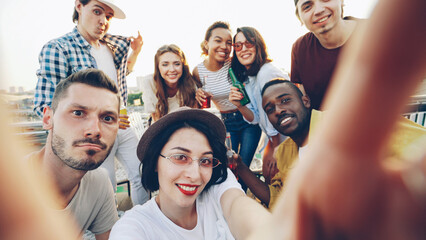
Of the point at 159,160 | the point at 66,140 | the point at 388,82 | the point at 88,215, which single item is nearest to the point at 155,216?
the point at 159,160

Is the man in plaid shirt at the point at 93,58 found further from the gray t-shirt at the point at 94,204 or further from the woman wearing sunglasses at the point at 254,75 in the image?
the woman wearing sunglasses at the point at 254,75

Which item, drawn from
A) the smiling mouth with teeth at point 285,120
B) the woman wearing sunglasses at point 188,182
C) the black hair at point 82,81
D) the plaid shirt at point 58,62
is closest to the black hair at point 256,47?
the smiling mouth with teeth at point 285,120

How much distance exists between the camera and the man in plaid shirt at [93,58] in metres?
2.22

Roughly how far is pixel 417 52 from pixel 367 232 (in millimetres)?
214

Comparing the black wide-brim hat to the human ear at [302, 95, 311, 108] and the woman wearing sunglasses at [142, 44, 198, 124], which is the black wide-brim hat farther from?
the woman wearing sunglasses at [142, 44, 198, 124]

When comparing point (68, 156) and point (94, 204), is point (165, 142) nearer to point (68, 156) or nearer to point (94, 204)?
point (68, 156)

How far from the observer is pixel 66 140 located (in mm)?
1598

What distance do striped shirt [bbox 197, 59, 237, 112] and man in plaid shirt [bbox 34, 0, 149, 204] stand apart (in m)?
1.25

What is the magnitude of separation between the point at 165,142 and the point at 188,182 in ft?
1.19

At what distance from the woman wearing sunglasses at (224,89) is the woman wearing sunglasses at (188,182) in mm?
1366

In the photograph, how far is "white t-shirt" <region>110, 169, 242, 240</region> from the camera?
1.30 meters

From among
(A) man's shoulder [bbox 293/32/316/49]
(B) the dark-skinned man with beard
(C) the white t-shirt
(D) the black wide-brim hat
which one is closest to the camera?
(C) the white t-shirt

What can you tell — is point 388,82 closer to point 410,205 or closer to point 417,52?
point 417,52

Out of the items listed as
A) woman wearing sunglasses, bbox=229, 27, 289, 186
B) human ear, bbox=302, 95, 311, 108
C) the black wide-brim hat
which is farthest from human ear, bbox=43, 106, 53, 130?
human ear, bbox=302, 95, 311, 108
